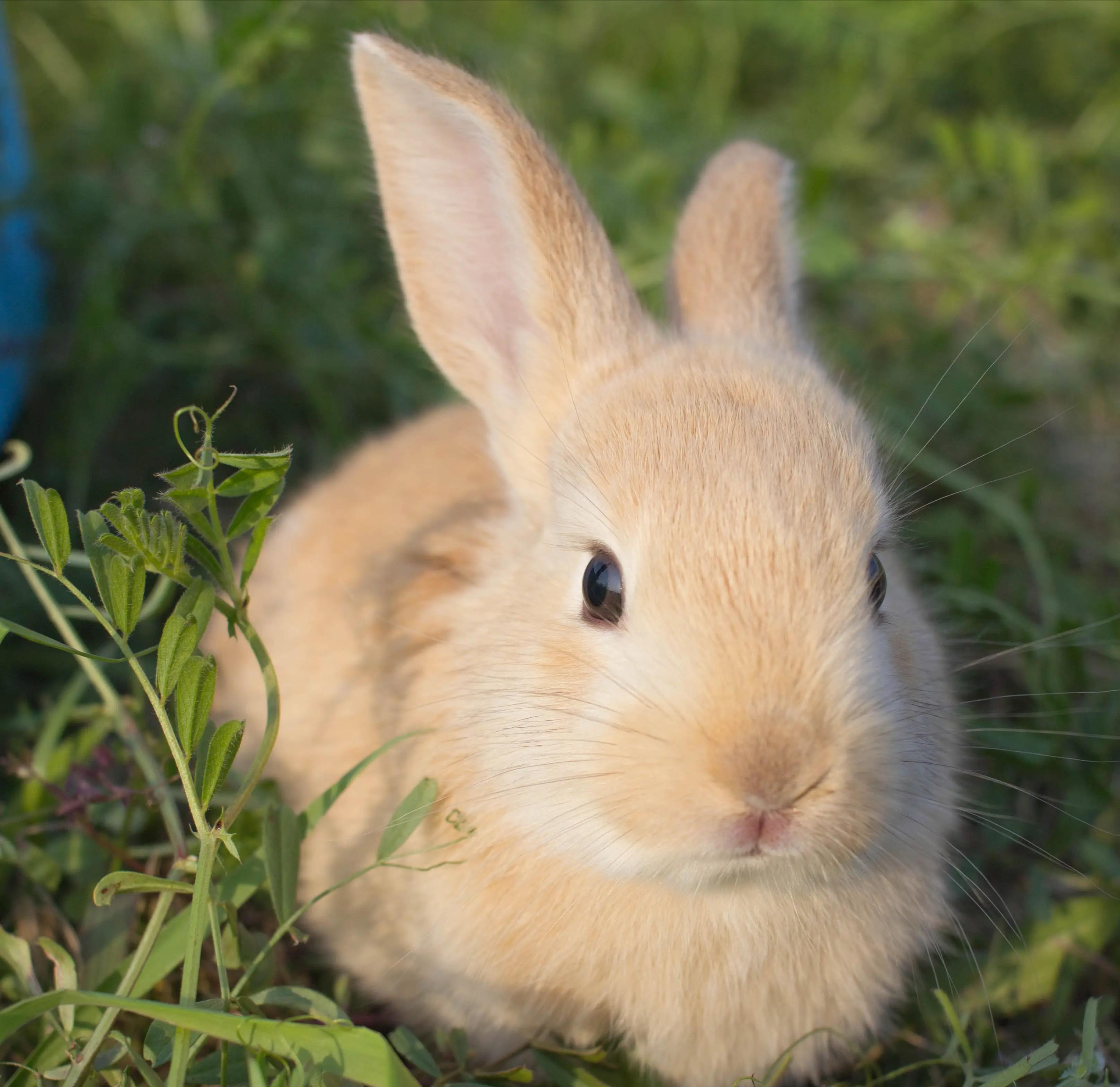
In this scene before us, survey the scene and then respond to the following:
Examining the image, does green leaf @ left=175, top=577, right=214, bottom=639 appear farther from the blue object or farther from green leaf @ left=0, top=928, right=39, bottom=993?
the blue object

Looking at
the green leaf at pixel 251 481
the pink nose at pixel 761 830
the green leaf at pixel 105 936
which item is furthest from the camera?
the green leaf at pixel 105 936

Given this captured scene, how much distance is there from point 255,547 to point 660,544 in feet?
2.44

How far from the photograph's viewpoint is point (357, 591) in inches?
126

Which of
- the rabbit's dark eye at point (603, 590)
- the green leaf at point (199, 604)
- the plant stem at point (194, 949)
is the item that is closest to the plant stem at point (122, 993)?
the plant stem at point (194, 949)

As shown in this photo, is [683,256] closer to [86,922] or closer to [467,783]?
[467,783]

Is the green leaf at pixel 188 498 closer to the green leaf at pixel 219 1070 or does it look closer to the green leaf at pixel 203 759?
the green leaf at pixel 203 759

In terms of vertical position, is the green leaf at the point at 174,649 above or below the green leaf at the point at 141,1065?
above

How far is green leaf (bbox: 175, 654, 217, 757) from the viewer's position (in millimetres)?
2121

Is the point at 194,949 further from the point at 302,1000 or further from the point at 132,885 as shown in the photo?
the point at 302,1000

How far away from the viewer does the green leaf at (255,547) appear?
2.22 m

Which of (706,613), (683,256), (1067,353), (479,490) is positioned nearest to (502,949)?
(706,613)

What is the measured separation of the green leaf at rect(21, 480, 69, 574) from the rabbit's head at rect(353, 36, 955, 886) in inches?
34.6

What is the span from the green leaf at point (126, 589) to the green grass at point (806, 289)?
30.4 inches

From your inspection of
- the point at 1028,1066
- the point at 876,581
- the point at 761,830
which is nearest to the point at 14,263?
the point at 876,581
